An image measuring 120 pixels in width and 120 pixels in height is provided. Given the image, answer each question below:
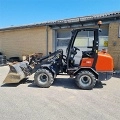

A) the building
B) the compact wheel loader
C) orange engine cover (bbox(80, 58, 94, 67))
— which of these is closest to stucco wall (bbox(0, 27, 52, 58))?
the building

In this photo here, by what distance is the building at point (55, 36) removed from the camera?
10609mm

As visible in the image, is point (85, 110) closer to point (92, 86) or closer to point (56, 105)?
point (56, 105)

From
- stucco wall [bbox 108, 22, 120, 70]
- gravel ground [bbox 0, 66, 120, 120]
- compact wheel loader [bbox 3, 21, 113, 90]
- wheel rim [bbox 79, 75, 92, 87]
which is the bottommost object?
gravel ground [bbox 0, 66, 120, 120]

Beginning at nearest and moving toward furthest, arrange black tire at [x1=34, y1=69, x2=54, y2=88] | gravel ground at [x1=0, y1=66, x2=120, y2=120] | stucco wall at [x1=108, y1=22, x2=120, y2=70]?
gravel ground at [x1=0, y1=66, x2=120, y2=120], black tire at [x1=34, y1=69, x2=54, y2=88], stucco wall at [x1=108, y1=22, x2=120, y2=70]

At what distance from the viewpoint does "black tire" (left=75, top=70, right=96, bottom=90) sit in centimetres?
658

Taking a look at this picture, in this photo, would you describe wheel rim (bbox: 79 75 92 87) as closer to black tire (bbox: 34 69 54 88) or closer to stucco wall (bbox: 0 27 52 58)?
black tire (bbox: 34 69 54 88)

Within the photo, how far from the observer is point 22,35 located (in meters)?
15.5

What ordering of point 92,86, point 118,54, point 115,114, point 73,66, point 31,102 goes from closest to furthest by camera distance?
1. point 115,114
2. point 31,102
3. point 92,86
4. point 73,66
5. point 118,54

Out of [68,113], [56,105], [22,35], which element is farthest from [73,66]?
[22,35]

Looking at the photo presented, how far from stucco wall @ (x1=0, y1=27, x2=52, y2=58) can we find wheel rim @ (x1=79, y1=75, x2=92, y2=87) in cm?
715

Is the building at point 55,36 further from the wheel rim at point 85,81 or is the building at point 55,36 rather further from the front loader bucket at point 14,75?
the front loader bucket at point 14,75

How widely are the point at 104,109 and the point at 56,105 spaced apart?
1287 mm

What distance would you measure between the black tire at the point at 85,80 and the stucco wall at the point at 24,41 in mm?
7143

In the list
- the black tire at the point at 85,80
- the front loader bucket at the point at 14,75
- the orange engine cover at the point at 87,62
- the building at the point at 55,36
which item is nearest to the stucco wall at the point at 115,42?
the building at the point at 55,36
